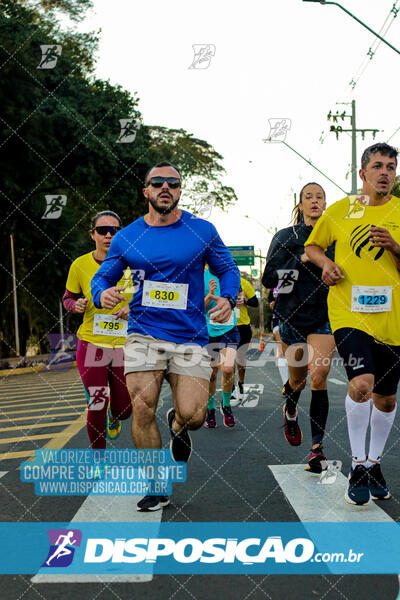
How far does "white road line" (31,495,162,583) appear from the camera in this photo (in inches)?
138

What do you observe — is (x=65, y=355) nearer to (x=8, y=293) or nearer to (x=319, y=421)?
(x=8, y=293)

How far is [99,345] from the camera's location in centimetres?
614

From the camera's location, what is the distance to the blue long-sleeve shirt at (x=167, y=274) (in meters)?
5.01

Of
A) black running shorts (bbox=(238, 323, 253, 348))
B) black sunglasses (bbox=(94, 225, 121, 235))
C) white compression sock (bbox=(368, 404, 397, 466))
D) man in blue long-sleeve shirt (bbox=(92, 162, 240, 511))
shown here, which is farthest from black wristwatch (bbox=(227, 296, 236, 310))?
black running shorts (bbox=(238, 323, 253, 348))

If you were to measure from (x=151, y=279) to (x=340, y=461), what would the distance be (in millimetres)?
2242

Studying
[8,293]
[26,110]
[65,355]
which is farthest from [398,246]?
[65,355]

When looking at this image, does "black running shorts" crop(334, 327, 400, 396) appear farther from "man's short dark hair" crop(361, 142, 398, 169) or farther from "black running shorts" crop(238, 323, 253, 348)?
"black running shorts" crop(238, 323, 253, 348)

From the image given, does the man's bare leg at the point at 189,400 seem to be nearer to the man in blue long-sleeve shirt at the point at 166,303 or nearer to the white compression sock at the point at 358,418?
the man in blue long-sleeve shirt at the point at 166,303

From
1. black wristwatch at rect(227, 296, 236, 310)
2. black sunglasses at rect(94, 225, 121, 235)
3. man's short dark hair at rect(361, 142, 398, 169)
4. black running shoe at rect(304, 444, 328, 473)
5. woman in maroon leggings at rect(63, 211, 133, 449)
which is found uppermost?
man's short dark hair at rect(361, 142, 398, 169)

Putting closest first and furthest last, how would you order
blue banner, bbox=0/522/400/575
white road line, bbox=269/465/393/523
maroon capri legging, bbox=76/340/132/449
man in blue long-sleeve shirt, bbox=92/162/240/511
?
blue banner, bbox=0/522/400/575 → white road line, bbox=269/465/393/523 → man in blue long-sleeve shirt, bbox=92/162/240/511 → maroon capri legging, bbox=76/340/132/449

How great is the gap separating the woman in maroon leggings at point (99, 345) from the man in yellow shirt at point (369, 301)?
1.62 meters

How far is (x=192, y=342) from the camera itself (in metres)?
5.04

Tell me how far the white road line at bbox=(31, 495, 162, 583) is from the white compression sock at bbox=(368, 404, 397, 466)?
144 centimetres

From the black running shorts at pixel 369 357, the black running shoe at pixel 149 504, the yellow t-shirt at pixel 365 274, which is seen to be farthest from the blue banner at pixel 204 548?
the yellow t-shirt at pixel 365 274
